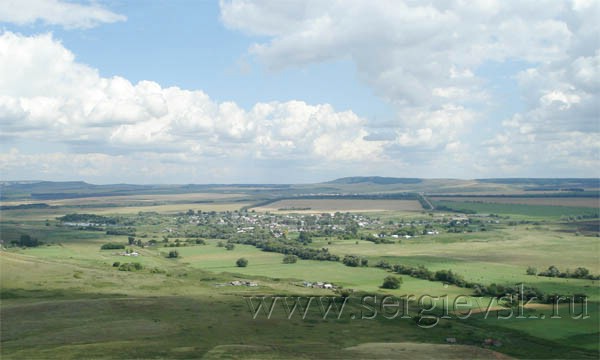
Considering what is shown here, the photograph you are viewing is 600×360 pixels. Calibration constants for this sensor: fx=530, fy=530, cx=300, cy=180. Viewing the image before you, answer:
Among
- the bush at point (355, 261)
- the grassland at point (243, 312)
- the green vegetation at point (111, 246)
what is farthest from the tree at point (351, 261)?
the green vegetation at point (111, 246)

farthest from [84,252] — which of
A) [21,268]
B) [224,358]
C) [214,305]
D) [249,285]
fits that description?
[224,358]

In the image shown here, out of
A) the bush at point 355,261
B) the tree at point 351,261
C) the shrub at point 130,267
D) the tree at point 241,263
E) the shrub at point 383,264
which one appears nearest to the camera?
the shrub at point 130,267

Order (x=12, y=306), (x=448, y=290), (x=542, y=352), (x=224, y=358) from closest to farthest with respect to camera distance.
Result: (x=224, y=358)
(x=542, y=352)
(x=12, y=306)
(x=448, y=290)

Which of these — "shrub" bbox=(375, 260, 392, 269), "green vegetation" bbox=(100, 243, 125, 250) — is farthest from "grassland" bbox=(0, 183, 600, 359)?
"green vegetation" bbox=(100, 243, 125, 250)

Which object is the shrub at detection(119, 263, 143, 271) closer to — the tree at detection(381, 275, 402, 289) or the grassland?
the grassland

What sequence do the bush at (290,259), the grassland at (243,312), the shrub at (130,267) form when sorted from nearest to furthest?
the grassland at (243,312) < the shrub at (130,267) < the bush at (290,259)

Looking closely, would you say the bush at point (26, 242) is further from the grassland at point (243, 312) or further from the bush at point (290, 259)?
the bush at point (290, 259)

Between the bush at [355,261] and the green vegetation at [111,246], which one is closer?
the bush at [355,261]

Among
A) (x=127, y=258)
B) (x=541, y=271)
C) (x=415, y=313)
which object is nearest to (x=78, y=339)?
(x=415, y=313)

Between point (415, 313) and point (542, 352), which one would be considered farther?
point (415, 313)

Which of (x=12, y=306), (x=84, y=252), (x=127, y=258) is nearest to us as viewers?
(x=12, y=306)

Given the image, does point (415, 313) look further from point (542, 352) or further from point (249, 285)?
Answer: point (249, 285)
